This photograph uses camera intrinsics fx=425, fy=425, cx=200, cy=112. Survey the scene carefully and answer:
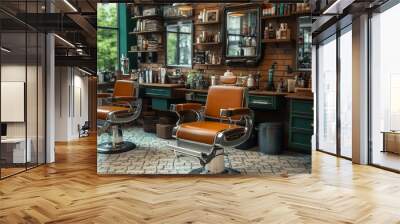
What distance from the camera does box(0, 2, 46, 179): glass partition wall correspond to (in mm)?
5863

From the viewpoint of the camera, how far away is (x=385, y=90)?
604 cm

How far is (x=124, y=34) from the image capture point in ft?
16.3

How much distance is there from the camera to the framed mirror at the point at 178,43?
16.5 feet

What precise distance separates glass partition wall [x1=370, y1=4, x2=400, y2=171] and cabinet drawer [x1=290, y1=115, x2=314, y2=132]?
63.6 inches

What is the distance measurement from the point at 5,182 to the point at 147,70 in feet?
6.77

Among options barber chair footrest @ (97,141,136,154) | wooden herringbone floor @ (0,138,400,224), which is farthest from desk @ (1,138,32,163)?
barber chair footrest @ (97,141,136,154)

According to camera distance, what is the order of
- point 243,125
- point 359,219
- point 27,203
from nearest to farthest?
point 359,219 < point 27,203 < point 243,125

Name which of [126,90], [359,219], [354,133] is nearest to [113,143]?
[126,90]

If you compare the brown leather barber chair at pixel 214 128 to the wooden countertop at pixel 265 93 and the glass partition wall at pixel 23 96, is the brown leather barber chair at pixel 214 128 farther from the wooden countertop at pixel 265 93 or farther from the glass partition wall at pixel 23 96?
the glass partition wall at pixel 23 96

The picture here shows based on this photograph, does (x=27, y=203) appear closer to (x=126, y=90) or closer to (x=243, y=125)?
(x=126, y=90)

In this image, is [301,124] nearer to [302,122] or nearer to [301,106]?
[302,122]

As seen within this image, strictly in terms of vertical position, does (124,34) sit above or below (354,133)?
above

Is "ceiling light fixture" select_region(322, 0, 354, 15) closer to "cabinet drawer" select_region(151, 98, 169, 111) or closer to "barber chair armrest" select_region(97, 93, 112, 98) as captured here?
"cabinet drawer" select_region(151, 98, 169, 111)

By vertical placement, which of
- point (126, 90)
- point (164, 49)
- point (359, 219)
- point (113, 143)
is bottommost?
point (359, 219)
